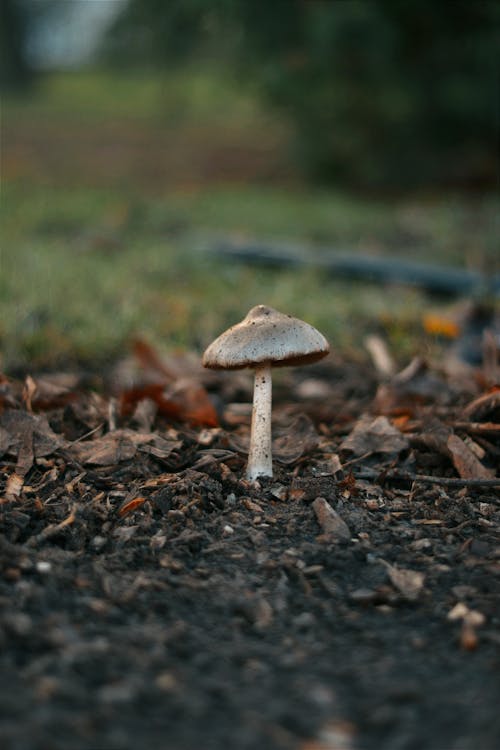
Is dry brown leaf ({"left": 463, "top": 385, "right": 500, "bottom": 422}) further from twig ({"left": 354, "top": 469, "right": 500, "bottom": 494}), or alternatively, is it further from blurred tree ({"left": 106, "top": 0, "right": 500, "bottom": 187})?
blurred tree ({"left": 106, "top": 0, "right": 500, "bottom": 187})

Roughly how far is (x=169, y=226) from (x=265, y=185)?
5633 millimetres

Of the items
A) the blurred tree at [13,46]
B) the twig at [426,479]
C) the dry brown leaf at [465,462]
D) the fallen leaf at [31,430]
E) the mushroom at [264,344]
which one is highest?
the blurred tree at [13,46]

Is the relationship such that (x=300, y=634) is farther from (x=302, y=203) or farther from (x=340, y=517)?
(x=302, y=203)

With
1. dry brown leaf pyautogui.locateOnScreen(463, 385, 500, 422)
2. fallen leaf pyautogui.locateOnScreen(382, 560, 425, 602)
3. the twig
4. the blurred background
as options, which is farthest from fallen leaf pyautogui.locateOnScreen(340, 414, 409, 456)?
the blurred background

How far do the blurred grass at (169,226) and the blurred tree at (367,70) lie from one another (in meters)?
0.88

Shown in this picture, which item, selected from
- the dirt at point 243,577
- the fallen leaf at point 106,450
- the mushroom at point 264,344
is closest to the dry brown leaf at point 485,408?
the dirt at point 243,577

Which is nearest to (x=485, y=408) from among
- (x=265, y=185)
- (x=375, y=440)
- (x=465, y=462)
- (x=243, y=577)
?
(x=465, y=462)

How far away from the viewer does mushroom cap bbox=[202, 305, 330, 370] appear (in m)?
2.52

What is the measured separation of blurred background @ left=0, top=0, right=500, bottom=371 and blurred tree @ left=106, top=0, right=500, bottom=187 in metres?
0.03

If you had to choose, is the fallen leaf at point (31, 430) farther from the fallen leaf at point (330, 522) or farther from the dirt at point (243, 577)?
the fallen leaf at point (330, 522)

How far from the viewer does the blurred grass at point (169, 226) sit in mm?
5145

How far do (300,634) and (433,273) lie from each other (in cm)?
520

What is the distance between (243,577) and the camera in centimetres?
222

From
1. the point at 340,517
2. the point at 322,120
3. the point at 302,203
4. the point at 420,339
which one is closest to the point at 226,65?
the point at 322,120
